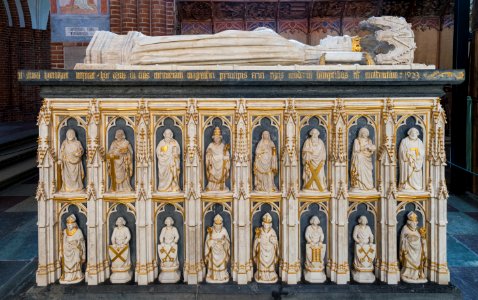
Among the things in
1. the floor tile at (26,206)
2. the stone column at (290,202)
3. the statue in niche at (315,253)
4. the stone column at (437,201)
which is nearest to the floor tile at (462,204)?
the stone column at (437,201)

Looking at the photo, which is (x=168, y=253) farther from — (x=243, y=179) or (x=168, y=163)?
(x=243, y=179)

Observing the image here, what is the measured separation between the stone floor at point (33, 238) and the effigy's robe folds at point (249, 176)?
71 cm

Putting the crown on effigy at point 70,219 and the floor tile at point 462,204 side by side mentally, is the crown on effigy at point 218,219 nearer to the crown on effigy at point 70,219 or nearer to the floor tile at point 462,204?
the crown on effigy at point 70,219

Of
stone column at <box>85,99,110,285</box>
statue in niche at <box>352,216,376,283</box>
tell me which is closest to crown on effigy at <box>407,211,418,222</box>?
statue in niche at <box>352,216,376,283</box>

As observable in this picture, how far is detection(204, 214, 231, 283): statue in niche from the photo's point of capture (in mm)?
4949

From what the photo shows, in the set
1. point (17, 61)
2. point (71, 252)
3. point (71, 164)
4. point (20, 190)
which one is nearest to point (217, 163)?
point (71, 164)

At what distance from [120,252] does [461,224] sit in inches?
225

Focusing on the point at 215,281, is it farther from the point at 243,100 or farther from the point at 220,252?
the point at 243,100

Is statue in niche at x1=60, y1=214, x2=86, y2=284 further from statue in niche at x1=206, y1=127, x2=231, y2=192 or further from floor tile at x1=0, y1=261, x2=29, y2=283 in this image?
statue in niche at x1=206, y1=127, x2=231, y2=192

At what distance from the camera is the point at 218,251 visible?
4.95 m

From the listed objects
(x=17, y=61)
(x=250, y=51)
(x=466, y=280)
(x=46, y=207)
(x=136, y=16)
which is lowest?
(x=466, y=280)

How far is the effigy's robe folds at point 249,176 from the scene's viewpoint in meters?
4.84

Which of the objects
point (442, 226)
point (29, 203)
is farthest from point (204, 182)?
point (29, 203)

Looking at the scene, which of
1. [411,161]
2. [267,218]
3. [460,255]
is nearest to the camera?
[411,161]
